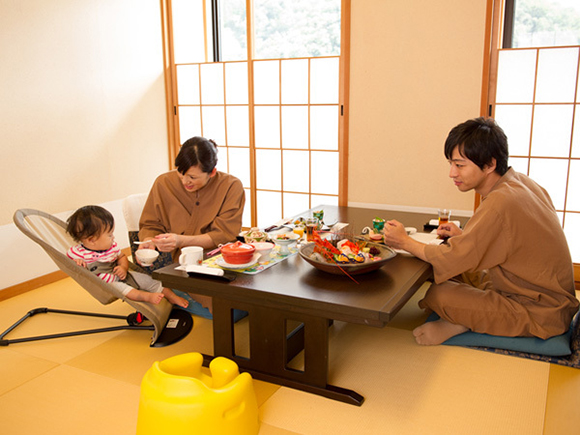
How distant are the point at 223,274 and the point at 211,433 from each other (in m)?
0.65

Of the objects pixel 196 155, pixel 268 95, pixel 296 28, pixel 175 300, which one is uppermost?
pixel 296 28

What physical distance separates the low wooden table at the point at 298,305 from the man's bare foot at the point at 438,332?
0.41 m

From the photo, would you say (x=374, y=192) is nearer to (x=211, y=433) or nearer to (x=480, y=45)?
(x=480, y=45)

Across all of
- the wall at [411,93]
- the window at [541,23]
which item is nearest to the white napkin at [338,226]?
the wall at [411,93]

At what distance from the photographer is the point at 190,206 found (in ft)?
10.00

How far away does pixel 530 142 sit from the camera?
3.67m

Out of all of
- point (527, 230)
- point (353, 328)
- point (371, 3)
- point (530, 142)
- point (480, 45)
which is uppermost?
point (371, 3)

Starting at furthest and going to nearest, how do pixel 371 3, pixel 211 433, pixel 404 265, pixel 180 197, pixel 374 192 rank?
pixel 374 192, pixel 371 3, pixel 180 197, pixel 404 265, pixel 211 433

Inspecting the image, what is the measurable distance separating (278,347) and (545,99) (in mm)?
2672

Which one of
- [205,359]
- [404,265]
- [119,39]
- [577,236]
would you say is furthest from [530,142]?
[119,39]

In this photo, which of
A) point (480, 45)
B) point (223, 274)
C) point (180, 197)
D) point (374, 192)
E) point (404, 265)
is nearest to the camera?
point (223, 274)

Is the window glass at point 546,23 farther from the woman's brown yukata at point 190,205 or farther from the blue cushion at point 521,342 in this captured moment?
the woman's brown yukata at point 190,205

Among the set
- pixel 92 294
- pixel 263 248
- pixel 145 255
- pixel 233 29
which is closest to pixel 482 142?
pixel 263 248

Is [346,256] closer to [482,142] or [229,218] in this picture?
[482,142]
